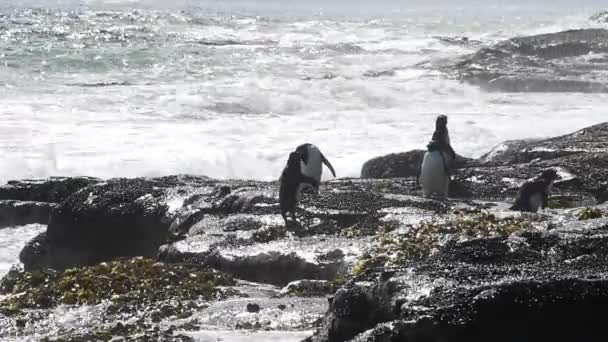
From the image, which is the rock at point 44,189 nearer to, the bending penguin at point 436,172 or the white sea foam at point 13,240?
the white sea foam at point 13,240

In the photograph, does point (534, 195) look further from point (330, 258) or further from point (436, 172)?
point (330, 258)

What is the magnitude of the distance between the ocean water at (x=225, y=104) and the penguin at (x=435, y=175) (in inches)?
283

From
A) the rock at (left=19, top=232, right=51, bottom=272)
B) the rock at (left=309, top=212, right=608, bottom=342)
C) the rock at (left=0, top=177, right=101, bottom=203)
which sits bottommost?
the rock at (left=19, top=232, right=51, bottom=272)

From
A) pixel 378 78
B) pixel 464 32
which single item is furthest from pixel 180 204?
pixel 464 32

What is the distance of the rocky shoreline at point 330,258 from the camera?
4211mm

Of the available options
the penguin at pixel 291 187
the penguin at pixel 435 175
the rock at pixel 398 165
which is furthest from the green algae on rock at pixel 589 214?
the rock at pixel 398 165

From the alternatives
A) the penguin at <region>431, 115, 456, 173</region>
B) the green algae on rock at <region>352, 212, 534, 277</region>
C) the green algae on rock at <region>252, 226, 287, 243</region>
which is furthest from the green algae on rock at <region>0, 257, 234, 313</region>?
the penguin at <region>431, 115, 456, 173</region>

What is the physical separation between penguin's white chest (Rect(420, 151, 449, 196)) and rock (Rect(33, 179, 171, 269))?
3460mm

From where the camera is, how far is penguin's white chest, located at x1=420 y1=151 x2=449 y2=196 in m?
11.8

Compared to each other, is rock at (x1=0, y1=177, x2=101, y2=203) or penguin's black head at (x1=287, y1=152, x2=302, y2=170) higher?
penguin's black head at (x1=287, y1=152, x2=302, y2=170)

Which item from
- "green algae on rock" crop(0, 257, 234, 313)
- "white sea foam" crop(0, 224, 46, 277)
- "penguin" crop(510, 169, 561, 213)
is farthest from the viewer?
"white sea foam" crop(0, 224, 46, 277)

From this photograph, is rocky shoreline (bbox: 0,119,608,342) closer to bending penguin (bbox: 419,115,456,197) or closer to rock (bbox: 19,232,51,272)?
rock (bbox: 19,232,51,272)

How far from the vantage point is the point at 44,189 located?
568 inches

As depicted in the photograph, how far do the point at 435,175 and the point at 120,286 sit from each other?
210 inches
